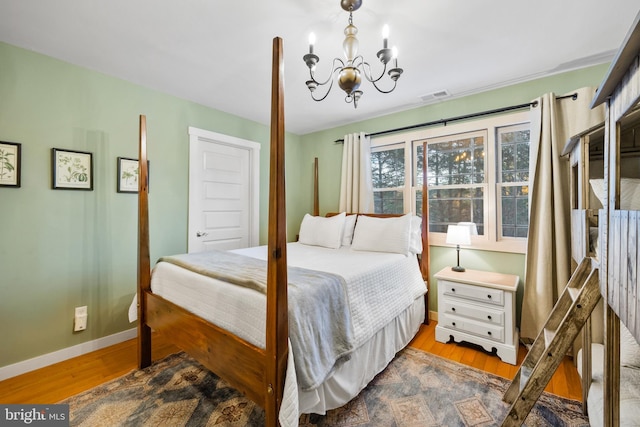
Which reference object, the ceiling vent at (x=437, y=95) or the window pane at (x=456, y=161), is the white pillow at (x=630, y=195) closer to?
the window pane at (x=456, y=161)

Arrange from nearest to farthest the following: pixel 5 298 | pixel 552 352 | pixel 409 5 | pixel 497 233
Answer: pixel 552 352
pixel 409 5
pixel 5 298
pixel 497 233

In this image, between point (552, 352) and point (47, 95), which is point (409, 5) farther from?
point (47, 95)

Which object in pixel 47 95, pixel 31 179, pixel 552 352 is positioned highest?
pixel 47 95

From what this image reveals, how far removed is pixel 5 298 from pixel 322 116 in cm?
337

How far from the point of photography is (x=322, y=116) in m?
3.46

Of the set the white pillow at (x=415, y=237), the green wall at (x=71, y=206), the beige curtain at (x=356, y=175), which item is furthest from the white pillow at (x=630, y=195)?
the green wall at (x=71, y=206)

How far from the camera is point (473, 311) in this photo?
7.53 ft

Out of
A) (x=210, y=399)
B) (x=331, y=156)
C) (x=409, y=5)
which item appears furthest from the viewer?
(x=331, y=156)

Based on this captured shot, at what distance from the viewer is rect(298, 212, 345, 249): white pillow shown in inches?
Answer: 118

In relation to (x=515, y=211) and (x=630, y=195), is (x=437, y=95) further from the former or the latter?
(x=630, y=195)

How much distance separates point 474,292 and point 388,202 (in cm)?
147

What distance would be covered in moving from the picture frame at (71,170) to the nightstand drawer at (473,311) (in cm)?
335

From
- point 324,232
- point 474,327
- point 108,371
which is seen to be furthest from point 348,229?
point 108,371

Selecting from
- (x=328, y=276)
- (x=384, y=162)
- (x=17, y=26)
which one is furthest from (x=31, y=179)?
(x=384, y=162)
